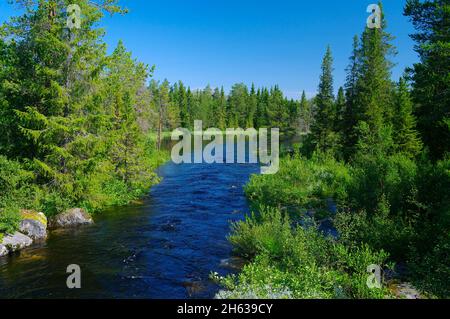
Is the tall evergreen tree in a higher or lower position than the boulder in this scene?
higher

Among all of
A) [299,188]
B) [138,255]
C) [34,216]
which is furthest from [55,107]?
[299,188]

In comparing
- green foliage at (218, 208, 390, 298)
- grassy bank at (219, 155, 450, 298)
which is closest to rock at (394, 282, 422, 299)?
Result: grassy bank at (219, 155, 450, 298)

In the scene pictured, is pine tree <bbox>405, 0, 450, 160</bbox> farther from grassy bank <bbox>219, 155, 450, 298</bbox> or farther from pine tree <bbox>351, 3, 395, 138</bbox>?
pine tree <bbox>351, 3, 395, 138</bbox>

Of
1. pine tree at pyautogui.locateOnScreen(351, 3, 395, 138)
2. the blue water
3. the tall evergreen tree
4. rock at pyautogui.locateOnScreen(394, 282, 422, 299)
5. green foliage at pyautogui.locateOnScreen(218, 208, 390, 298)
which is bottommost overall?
the blue water

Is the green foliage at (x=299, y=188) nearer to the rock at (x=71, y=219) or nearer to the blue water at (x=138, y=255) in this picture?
the blue water at (x=138, y=255)

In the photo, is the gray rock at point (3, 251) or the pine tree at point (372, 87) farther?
the pine tree at point (372, 87)

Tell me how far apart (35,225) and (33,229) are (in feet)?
0.64

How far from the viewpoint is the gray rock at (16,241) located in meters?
13.7

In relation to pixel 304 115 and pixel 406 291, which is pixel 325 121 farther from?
pixel 304 115

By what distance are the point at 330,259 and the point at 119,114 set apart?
54.9 ft

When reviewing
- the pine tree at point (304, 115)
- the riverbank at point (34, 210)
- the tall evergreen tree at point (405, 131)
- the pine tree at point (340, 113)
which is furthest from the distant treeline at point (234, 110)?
the riverbank at point (34, 210)

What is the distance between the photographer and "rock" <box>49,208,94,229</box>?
17394mm

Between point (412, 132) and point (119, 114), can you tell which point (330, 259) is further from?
point (412, 132)

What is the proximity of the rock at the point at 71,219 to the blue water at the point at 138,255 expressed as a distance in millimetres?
724
